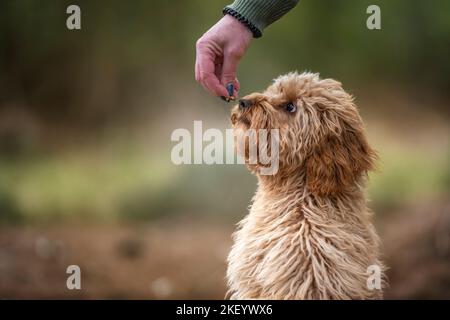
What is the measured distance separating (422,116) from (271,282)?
11.2 feet

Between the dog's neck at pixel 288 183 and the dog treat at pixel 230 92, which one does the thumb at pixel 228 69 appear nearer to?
the dog treat at pixel 230 92

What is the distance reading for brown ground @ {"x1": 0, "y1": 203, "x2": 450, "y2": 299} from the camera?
5.39 meters

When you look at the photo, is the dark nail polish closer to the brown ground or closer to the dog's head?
the dog's head

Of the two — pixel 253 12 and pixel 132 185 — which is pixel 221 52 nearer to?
pixel 253 12

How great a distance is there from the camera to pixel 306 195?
A: 312cm

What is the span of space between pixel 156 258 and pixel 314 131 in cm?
307

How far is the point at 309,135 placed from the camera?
10.2ft

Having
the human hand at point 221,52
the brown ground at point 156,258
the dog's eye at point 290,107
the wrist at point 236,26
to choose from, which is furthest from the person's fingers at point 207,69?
the brown ground at point 156,258

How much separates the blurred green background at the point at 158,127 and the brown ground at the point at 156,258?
1 centimetres

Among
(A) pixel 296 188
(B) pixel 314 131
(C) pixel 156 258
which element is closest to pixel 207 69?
(B) pixel 314 131

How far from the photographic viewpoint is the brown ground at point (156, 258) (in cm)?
539

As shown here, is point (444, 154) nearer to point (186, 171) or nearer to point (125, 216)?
point (186, 171)

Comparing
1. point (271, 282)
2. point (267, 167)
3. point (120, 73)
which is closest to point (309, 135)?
point (267, 167)

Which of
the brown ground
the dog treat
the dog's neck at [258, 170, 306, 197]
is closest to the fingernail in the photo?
the dog treat
